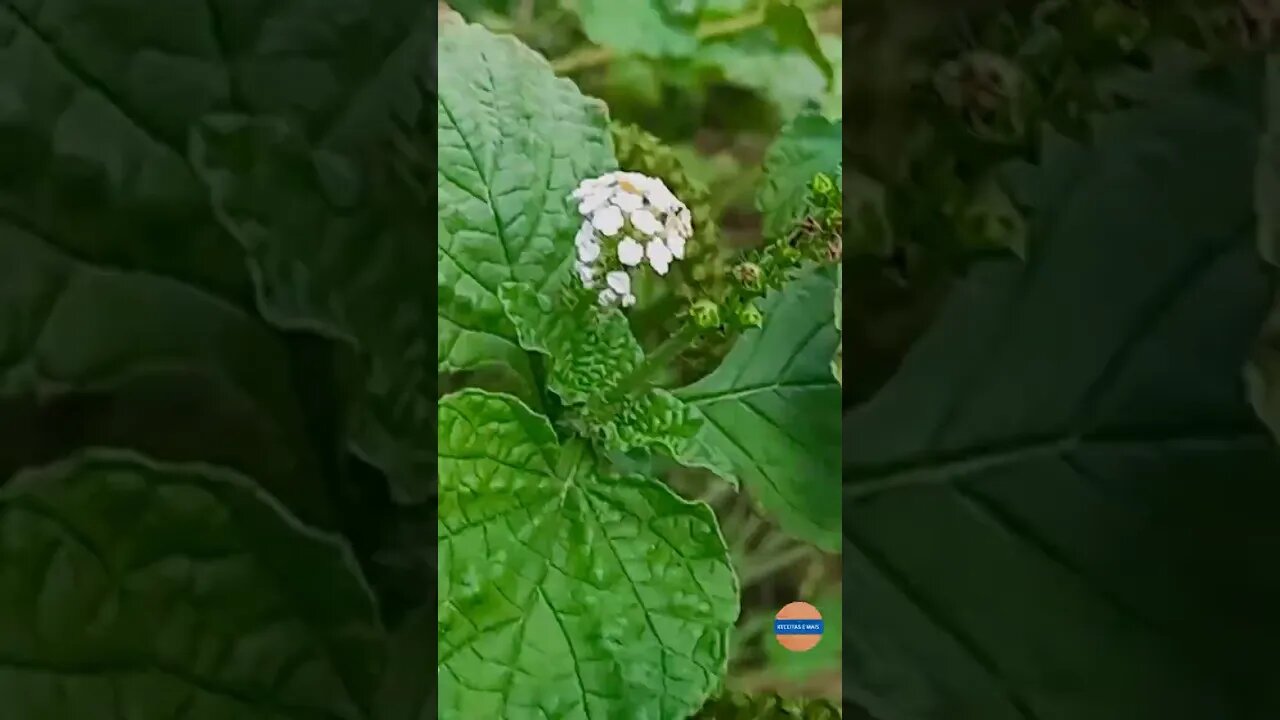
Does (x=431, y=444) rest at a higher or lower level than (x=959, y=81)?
lower

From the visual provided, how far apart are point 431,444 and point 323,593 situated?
16 cm

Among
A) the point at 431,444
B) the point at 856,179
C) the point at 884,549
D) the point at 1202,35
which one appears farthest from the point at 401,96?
the point at 1202,35

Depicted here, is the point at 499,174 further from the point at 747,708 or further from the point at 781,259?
the point at 747,708


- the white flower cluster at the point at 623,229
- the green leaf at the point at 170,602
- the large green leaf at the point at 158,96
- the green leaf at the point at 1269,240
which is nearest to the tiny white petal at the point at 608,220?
the white flower cluster at the point at 623,229

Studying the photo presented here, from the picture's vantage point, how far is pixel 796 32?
97 centimetres

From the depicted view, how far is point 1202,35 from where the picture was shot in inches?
39.2

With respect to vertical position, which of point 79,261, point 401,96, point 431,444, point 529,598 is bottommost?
point 529,598

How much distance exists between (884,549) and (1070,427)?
8.2 inches

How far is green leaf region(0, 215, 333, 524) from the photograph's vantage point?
A: 92cm

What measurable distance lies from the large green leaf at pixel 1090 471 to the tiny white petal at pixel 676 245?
22 centimetres

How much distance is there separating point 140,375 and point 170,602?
20 cm

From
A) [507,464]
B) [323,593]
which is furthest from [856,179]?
[323,593]

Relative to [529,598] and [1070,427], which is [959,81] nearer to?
[1070,427]

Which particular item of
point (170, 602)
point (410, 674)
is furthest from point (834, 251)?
point (170, 602)
